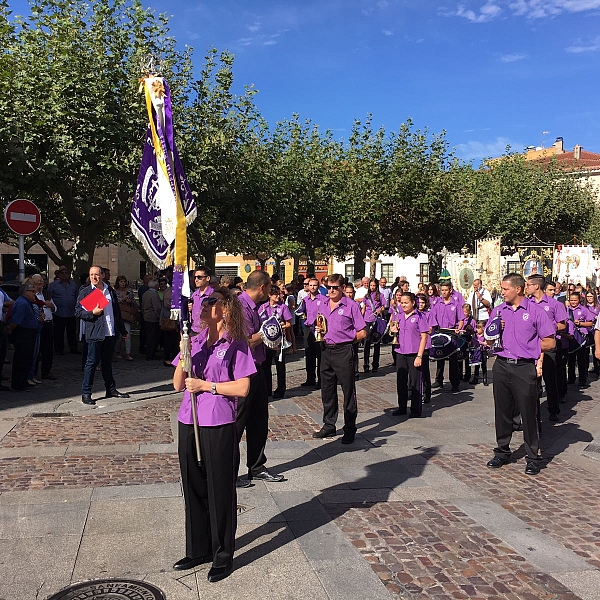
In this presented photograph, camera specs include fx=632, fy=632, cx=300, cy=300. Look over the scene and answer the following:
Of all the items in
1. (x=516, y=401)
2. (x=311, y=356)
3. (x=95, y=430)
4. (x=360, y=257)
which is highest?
(x=360, y=257)

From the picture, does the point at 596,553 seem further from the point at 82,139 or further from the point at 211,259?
the point at 211,259

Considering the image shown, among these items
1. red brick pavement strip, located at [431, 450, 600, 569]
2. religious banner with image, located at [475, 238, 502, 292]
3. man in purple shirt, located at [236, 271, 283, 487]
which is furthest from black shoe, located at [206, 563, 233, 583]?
religious banner with image, located at [475, 238, 502, 292]

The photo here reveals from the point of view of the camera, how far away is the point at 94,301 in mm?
9148

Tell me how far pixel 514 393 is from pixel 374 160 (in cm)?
1942

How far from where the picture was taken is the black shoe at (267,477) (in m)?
5.93

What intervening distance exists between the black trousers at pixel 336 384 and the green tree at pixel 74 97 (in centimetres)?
858

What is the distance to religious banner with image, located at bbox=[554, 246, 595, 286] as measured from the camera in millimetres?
22312

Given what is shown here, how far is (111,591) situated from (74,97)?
12521mm

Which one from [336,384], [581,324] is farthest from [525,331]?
[581,324]

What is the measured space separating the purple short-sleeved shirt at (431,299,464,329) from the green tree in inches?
303

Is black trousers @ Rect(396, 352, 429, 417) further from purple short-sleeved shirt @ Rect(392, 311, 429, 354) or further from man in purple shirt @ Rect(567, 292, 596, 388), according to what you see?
man in purple shirt @ Rect(567, 292, 596, 388)

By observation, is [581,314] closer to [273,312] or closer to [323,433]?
[323,433]

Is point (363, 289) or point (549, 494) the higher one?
point (363, 289)

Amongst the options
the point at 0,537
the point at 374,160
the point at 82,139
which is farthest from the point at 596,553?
the point at 374,160
